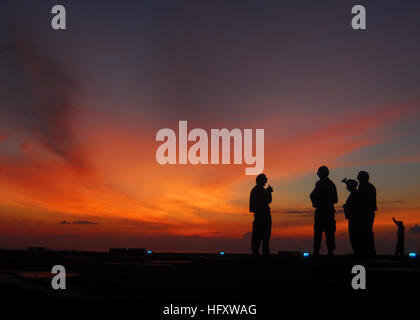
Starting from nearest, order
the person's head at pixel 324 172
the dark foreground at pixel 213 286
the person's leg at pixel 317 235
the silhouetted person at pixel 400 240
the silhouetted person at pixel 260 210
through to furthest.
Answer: the dark foreground at pixel 213 286
the person's head at pixel 324 172
the person's leg at pixel 317 235
the silhouetted person at pixel 260 210
the silhouetted person at pixel 400 240

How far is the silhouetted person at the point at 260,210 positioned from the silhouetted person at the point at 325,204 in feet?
5.91

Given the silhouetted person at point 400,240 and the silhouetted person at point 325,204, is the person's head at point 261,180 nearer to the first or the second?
the silhouetted person at point 325,204

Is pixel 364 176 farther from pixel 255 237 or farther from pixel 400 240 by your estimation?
pixel 400 240

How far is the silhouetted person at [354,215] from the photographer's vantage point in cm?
2092

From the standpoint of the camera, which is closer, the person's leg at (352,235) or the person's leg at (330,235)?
the person's leg at (330,235)

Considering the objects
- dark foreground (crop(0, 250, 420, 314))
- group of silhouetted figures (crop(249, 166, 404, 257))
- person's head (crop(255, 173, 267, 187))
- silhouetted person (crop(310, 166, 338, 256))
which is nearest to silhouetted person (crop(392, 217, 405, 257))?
group of silhouetted figures (crop(249, 166, 404, 257))

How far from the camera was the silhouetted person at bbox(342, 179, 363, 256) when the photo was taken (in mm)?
20922

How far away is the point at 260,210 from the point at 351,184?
410cm

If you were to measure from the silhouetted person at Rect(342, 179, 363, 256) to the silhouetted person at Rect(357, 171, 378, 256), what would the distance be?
18 centimetres

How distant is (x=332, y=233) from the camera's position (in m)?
19.5

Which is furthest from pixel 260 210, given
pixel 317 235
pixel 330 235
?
pixel 330 235

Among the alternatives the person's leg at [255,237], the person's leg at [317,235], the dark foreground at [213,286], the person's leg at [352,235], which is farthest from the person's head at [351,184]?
the dark foreground at [213,286]

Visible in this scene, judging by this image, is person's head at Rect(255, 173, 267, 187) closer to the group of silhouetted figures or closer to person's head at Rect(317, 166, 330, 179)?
the group of silhouetted figures
